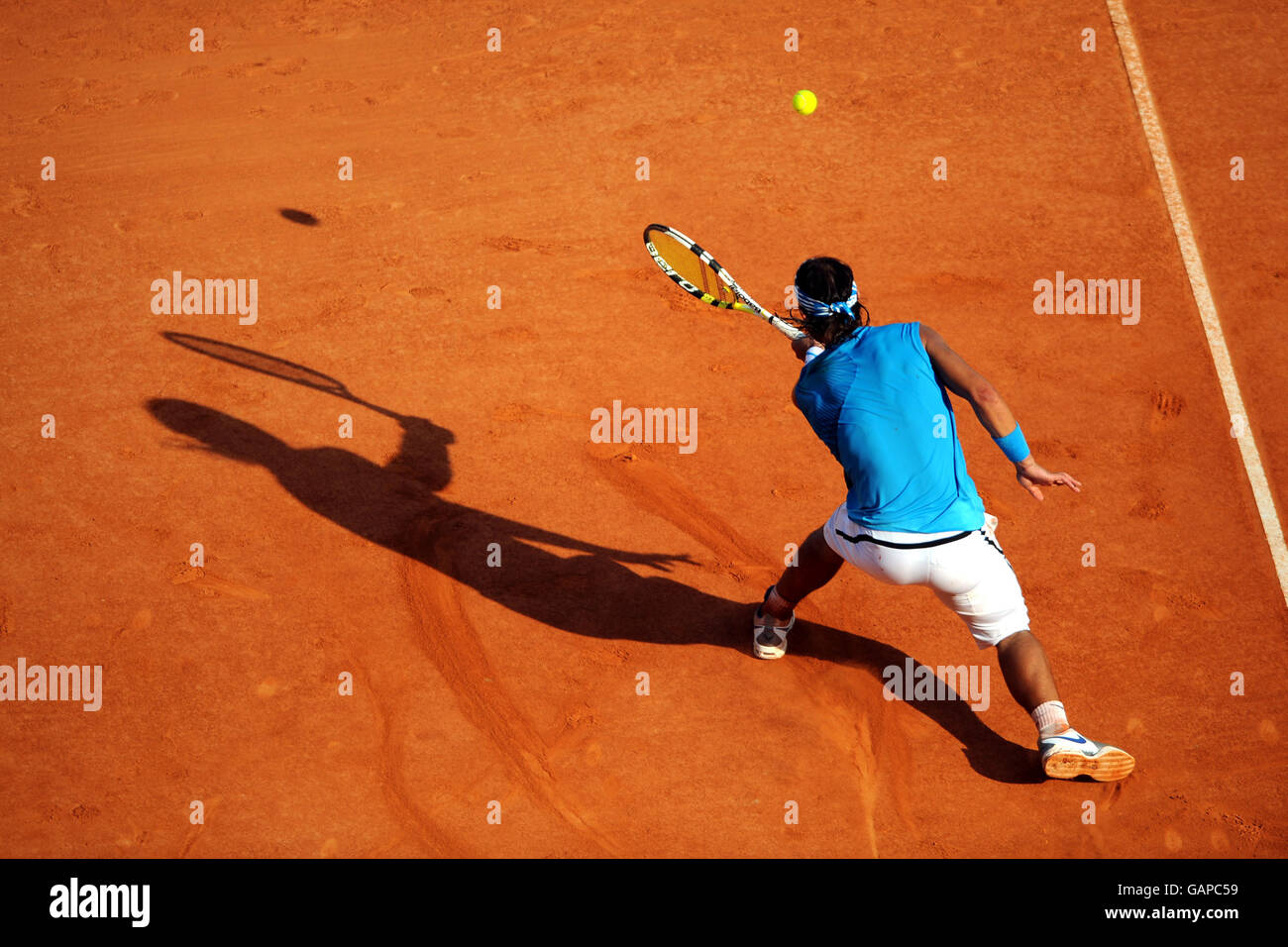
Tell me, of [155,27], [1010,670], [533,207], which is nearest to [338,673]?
[1010,670]

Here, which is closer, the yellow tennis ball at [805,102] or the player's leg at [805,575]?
the player's leg at [805,575]

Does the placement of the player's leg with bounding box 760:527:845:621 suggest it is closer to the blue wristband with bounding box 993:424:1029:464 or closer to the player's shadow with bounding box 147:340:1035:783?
the player's shadow with bounding box 147:340:1035:783

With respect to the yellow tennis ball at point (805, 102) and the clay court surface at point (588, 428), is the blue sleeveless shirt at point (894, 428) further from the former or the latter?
the yellow tennis ball at point (805, 102)

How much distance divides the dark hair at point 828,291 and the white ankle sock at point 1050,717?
1966mm

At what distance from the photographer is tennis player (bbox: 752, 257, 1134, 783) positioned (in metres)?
5.11

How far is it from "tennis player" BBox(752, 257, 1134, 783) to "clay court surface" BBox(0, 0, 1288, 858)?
657mm

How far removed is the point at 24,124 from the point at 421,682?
7.69 m

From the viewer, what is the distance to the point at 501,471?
744 cm

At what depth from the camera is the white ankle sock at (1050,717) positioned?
17.6ft

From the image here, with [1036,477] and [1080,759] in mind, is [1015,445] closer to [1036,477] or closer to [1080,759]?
[1036,477]

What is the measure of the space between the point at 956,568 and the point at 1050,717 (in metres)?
0.87

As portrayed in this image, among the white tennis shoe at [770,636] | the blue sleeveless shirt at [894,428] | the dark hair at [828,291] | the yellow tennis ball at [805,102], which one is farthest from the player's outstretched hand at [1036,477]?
the yellow tennis ball at [805,102]

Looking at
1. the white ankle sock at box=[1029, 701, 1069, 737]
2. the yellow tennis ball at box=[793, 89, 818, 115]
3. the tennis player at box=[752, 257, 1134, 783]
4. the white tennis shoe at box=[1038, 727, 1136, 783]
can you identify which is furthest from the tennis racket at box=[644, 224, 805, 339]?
the yellow tennis ball at box=[793, 89, 818, 115]

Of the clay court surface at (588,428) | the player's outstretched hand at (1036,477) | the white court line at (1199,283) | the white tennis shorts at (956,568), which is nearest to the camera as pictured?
the player's outstretched hand at (1036,477)
